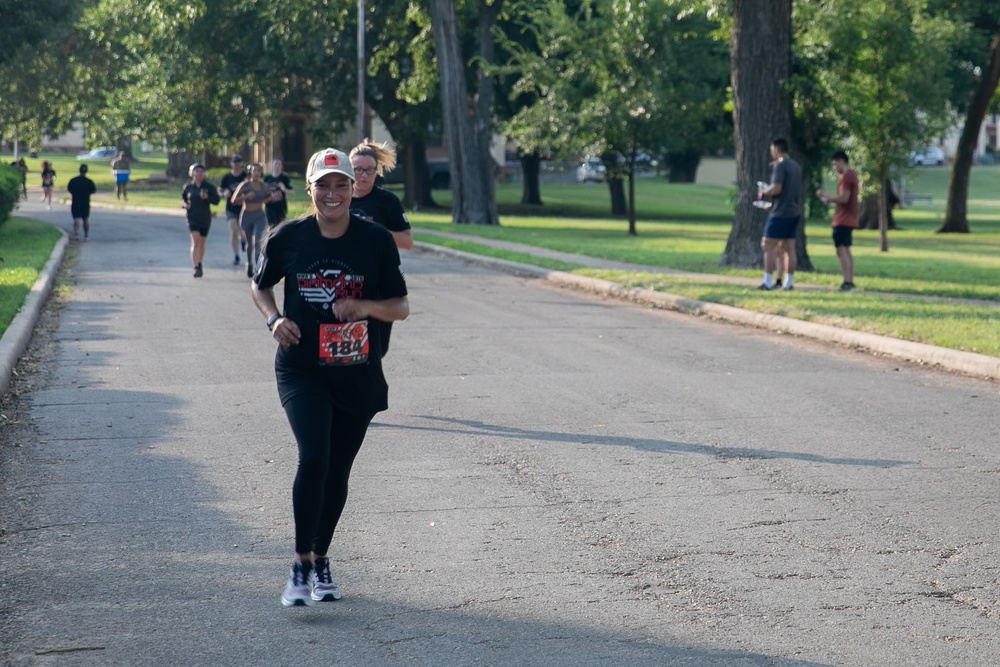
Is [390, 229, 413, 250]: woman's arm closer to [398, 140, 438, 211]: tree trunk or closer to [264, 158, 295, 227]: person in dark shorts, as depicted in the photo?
[264, 158, 295, 227]: person in dark shorts

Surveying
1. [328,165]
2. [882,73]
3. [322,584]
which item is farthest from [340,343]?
[882,73]

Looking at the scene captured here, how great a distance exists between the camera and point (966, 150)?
132ft

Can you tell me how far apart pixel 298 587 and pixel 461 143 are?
3235 cm

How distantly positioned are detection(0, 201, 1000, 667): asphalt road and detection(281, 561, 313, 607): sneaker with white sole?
6 cm

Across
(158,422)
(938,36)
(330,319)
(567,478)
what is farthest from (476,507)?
(938,36)

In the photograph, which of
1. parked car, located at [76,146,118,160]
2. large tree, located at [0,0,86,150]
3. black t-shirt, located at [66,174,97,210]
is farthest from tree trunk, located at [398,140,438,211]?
parked car, located at [76,146,118,160]

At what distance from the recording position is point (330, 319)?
5215 millimetres

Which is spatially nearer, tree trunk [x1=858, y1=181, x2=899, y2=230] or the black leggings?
the black leggings

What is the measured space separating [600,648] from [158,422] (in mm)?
5164

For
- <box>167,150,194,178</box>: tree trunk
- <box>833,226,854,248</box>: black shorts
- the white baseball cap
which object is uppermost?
<box>167,150,194,178</box>: tree trunk

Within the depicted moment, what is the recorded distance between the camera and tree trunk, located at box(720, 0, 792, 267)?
20.9 metres

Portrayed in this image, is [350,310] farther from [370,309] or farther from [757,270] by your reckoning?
[757,270]

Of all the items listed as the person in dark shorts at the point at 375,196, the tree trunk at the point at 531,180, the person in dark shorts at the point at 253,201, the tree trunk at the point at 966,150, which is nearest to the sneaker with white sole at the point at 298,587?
the person in dark shorts at the point at 375,196

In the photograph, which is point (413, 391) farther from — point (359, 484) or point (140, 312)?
point (140, 312)
